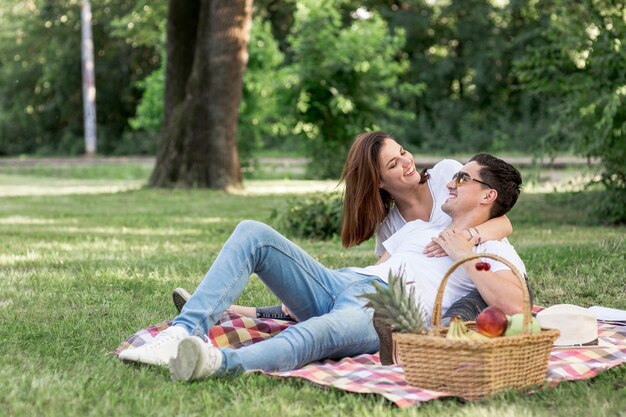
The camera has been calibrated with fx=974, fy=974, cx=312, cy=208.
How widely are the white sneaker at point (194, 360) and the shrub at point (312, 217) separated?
5670 mm

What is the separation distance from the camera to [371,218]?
5129 mm

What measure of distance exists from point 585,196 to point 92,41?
3165cm

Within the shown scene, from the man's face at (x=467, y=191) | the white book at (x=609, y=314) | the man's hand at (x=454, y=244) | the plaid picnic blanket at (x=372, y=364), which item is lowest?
the plaid picnic blanket at (x=372, y=364)

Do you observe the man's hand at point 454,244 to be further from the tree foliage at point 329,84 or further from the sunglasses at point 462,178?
the tree foliage at point 329,84

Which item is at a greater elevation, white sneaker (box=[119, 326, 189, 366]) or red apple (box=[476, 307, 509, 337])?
red apple (box=[476, 307, 509, 337])

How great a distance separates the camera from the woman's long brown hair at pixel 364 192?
501 cm

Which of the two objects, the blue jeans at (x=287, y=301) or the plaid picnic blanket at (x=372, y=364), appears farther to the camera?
the blue jeans at (x=287, y=301)

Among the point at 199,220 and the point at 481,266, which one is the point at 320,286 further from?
the point at 199,220

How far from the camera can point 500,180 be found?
4719 millimetres

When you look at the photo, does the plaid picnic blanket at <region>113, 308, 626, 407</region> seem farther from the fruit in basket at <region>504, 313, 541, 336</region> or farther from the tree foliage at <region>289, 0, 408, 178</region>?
the tree foliage at <region>289, 0, 408, 178</region>

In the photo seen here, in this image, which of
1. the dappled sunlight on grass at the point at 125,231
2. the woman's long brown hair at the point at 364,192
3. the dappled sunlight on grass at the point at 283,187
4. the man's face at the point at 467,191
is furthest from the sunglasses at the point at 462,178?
the dappled sunlight on grass at the point at 283,187

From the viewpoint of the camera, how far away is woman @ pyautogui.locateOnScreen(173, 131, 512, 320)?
16.4 feet

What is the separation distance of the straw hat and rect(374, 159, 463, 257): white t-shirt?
782mm

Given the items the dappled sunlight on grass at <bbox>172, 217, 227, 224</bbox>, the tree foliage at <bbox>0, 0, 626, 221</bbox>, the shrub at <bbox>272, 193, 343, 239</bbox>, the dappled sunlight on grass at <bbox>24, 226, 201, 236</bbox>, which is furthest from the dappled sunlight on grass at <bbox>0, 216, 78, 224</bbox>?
the tree foliage at <bbox>0, 0, 626, 221</bbox>
